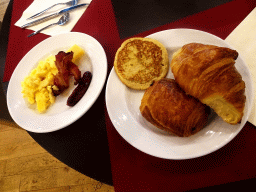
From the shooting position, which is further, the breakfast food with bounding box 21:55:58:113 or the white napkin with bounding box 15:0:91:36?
the white napkin with bounding box 15:0:91:36

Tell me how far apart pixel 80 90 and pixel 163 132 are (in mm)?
523

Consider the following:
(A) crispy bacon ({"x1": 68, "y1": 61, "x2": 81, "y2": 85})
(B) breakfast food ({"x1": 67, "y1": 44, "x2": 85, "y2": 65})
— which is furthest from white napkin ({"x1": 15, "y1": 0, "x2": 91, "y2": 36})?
(A) crispy bacon ({"x1": 68, "y1": 61, "x2": 81, "y2": 85})

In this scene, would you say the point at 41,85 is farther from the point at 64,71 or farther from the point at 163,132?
the point at 163,132

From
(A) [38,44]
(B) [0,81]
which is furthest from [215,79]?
(B) [0,81]

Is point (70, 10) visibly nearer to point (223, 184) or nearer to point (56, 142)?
point (56, 142)

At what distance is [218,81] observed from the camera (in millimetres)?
724

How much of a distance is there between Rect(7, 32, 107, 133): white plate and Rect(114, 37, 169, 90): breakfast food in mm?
110

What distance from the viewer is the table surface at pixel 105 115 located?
89 cm

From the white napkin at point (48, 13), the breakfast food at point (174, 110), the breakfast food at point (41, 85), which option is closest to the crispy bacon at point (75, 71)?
the breakfast food at point (41, 85)

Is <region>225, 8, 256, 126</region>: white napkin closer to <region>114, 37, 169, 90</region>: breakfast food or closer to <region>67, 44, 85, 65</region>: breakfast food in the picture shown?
<region>114, 37, 169, 90</region>: breakfast food

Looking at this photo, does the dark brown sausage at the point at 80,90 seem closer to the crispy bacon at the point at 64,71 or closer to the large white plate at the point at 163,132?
the crispy bacon at the point at 64,71

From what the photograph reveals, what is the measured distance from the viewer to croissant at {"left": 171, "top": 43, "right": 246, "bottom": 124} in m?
0.72

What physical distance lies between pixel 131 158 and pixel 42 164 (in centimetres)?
154

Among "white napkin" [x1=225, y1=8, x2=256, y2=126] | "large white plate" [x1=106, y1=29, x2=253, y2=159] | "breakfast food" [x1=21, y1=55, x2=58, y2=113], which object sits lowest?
"breakfast food" [x1=21, y1=55, x2=58, y2=113]
